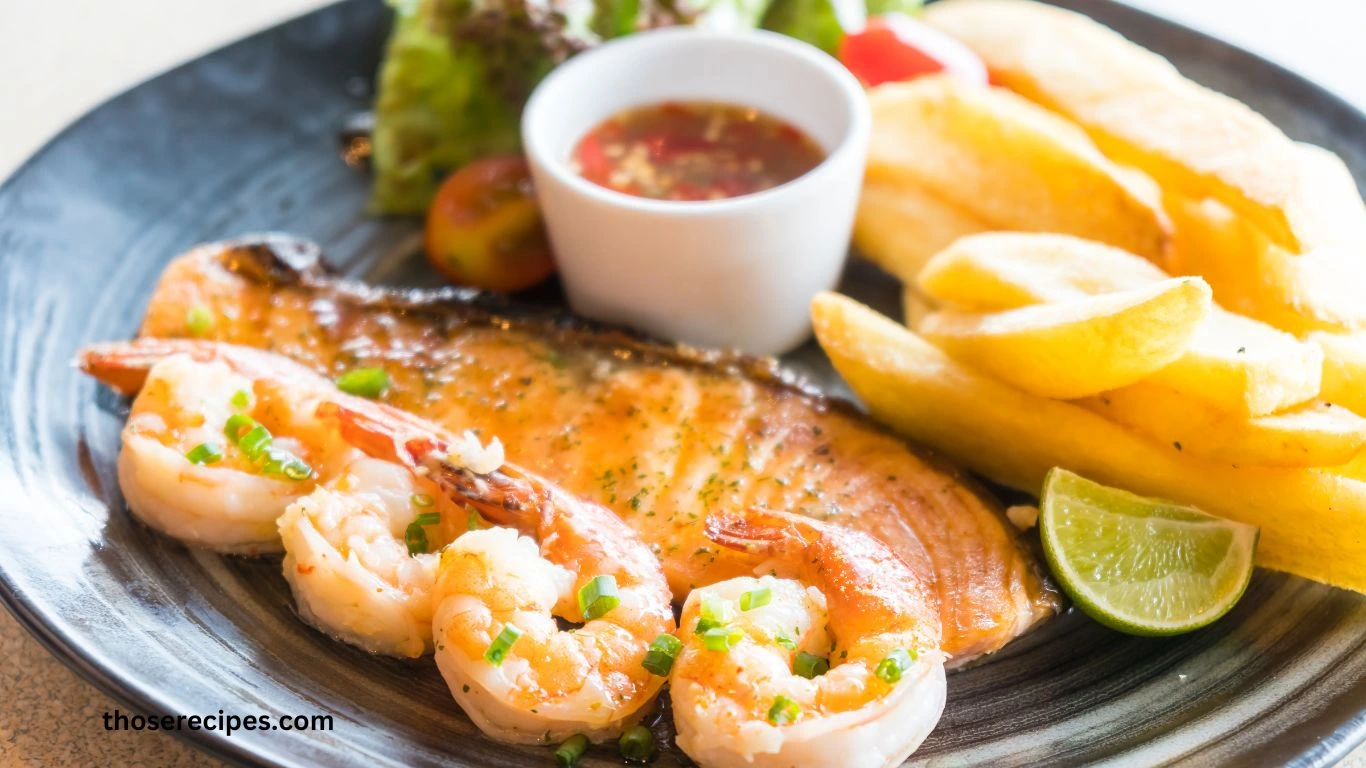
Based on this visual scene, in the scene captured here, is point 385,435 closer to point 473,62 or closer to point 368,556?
point 368,556

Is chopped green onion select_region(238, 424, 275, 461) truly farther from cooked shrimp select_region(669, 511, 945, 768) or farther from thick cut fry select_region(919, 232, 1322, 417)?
thick cut fry select_region(919, 232, 1322, 417)

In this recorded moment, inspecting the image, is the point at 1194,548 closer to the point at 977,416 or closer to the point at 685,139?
the point at 977,416

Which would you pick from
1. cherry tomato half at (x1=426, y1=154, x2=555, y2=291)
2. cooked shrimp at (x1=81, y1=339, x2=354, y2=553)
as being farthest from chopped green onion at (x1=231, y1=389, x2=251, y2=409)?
cherry tomato half at (x1=426, y1=154, x2=555, y2=291)

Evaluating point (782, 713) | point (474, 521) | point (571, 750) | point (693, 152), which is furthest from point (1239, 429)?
point (693, 152)

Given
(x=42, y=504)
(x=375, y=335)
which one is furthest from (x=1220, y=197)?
(x=42, y=504)

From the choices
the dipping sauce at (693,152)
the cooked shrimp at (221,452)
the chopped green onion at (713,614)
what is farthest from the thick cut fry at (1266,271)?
the cooked shrimp at (221,452)

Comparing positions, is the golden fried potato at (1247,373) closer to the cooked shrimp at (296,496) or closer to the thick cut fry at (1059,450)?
the thick cut fry at (1059,450)
